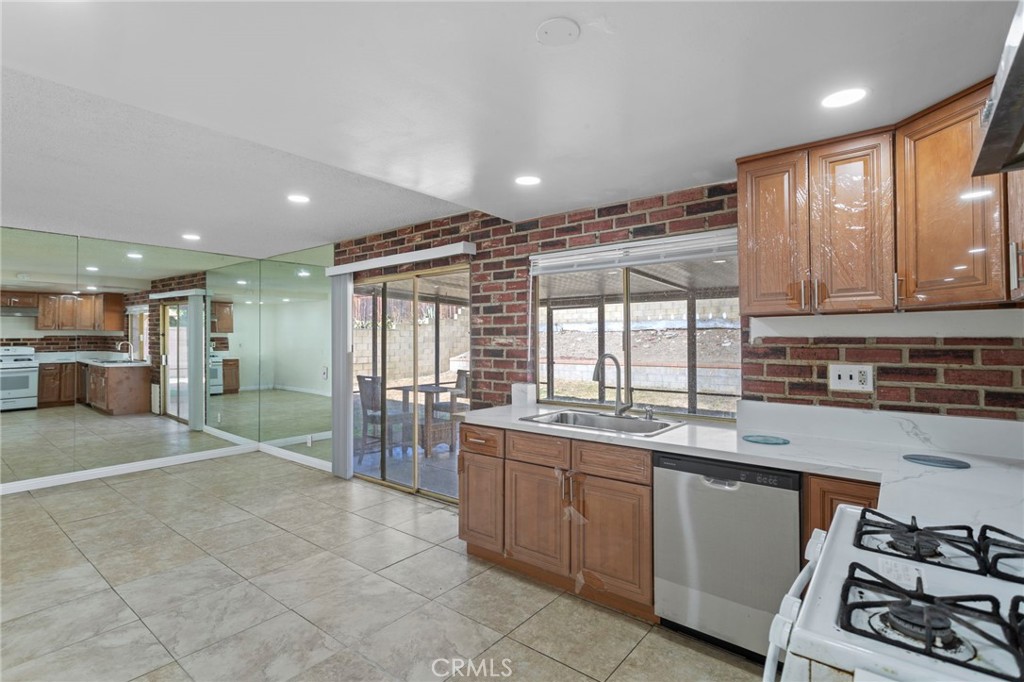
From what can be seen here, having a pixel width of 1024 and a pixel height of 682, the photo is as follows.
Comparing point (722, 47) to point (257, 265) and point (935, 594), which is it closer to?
point (935, 594)

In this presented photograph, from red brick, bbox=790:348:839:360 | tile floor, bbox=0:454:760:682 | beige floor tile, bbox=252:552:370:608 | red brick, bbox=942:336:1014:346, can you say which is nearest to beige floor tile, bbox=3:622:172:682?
tile floor, bbox=0:454:760:682

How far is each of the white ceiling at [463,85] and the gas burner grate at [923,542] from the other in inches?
54.7

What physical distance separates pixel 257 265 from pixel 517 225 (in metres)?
3.99

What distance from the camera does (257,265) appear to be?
5.93 m

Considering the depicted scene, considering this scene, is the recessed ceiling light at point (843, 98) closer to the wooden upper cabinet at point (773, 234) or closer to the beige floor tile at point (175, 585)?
the wooden upper cabinet at point (773, 234)

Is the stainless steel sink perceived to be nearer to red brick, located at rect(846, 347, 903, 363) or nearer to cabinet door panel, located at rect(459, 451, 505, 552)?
cabinet door panel, located at rect(459, 451, 505, 552)

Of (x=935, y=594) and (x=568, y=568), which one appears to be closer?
(x=935, y=594)

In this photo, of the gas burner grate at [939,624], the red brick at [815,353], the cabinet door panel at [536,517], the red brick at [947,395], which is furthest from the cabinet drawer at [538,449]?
the gas burner grate at [939,624]

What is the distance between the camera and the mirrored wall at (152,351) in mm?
4762

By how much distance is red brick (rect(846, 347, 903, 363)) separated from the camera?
217 cm

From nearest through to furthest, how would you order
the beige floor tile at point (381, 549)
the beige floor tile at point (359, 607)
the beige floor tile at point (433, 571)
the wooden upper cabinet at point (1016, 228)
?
the wooden upper cabinet at point (1016, 228) < the beige floor tile at point (359, 607) < the beige floor tile at point (433, 571) < the beige floor tile at point (381, 549)

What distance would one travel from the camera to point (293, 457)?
548cm

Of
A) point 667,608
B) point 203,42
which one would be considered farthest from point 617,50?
point 667,608

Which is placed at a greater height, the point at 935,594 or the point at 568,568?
the point at 935,594
